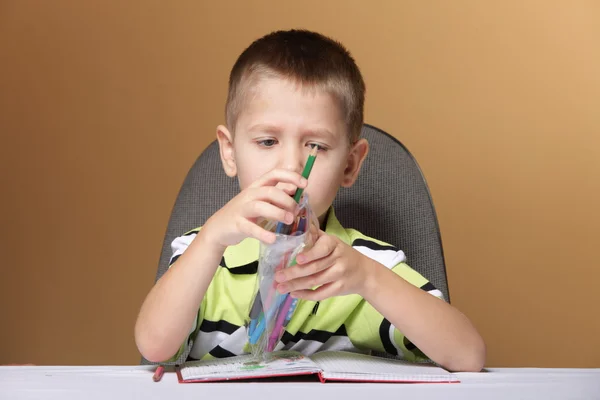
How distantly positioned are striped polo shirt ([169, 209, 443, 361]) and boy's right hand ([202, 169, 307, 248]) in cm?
27

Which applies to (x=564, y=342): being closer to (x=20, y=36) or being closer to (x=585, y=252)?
(x=585, y=252)

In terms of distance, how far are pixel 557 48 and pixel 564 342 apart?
34.6 inches

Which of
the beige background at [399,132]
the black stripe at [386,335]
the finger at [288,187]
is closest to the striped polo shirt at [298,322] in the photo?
the black stripe at [386,335]

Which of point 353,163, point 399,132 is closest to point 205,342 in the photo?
point 353,163

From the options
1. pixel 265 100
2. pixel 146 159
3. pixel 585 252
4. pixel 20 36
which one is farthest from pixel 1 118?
pixel 585 252

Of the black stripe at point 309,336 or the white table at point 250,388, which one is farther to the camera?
the black stripe at point 309,336

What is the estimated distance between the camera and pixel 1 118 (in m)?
2.46

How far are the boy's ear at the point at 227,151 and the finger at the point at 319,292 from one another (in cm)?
37

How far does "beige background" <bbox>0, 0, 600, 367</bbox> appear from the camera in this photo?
2.32 meters

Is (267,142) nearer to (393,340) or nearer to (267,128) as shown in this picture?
(267,128)

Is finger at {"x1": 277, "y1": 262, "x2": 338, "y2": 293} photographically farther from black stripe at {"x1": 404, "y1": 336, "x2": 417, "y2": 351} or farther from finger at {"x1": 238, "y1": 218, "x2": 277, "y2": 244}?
black stripe at {"x1": 404, "y1": 336, "x2": 417, "y2": 351}

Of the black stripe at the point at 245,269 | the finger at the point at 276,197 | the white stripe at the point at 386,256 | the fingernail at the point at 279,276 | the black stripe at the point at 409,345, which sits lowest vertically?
the black stripe at the point at 409,345

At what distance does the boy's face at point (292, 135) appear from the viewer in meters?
1.07

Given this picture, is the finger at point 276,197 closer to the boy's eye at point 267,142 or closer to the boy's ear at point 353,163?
the boy's eye at point 267,142
